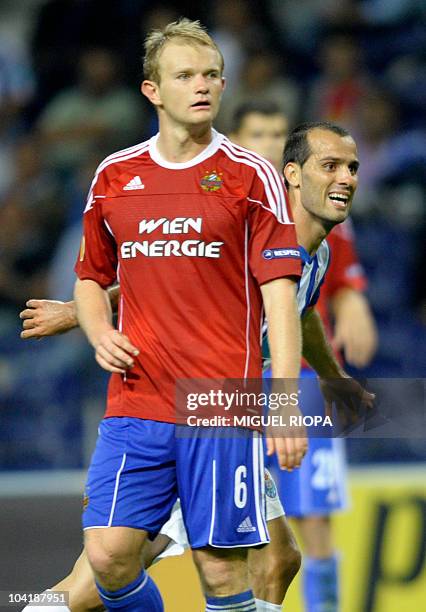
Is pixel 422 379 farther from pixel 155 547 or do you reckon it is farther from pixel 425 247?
pixel 155 547

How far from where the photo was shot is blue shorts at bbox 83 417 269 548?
13.6 ft

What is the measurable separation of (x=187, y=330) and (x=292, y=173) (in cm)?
90

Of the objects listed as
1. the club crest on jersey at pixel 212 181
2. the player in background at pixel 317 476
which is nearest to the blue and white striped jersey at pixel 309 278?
the club crest on jersey at pixel 212 181

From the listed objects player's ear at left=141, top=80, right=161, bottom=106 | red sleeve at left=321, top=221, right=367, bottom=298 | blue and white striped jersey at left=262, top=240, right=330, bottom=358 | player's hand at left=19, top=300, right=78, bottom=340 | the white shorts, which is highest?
red sleeve at left=321, top=221, right=367, bottom=298

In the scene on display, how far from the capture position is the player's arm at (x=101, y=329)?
411 cm

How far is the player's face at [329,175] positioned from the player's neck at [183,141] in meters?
0.53

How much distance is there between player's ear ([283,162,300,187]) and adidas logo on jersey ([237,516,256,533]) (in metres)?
1.30

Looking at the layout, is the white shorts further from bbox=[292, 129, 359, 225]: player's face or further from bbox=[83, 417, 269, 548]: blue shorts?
bbox=[292, 129, 359, 225]: player's face

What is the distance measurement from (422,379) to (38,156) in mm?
3432

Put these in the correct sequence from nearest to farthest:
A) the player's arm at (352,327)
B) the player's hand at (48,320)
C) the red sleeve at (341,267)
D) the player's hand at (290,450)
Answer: the player's hand at (290,450), the player's hand at (48,320), the player's arm at (352,327), the red sleeve at (341,267)

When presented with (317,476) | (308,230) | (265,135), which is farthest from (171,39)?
(317,476)

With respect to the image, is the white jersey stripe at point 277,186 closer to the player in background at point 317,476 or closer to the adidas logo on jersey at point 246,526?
the adidas logo on jersey at point 246,526

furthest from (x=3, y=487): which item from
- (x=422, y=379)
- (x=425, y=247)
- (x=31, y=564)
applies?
(x=425, y=247)

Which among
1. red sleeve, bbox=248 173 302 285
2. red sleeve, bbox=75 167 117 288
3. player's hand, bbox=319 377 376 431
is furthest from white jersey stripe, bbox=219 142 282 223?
player's hand, bbox=319 377 376 431
